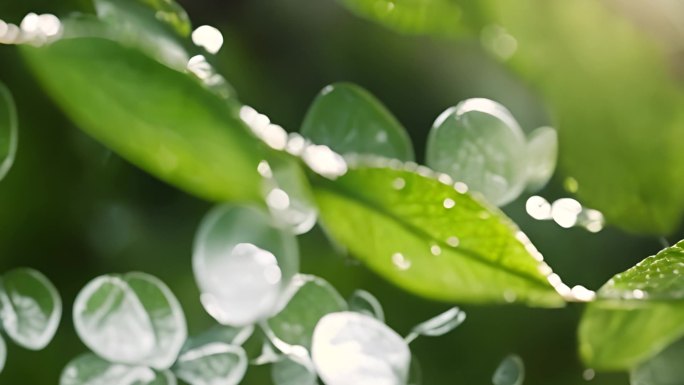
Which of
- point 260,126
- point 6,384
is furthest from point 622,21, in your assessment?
point 6,384

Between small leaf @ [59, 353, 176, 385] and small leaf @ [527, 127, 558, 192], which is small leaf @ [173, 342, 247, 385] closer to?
small leaf @ [59, 353, 176, 385]

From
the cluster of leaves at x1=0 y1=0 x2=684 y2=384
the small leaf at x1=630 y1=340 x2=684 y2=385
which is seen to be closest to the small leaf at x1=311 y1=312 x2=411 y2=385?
the cluster of leaves at x1=0 y1=0 x2=684 y2=384

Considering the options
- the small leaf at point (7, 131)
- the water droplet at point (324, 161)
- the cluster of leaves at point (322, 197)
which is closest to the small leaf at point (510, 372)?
the cluster of leaves at point (322, 197)

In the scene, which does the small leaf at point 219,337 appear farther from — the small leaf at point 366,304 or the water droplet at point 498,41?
the water droplet at point 498,41

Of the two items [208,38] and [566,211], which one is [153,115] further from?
[566,211]

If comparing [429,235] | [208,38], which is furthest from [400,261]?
[208,38]

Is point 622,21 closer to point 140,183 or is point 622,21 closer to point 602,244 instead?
point 602,244

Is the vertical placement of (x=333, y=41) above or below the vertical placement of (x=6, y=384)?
above
